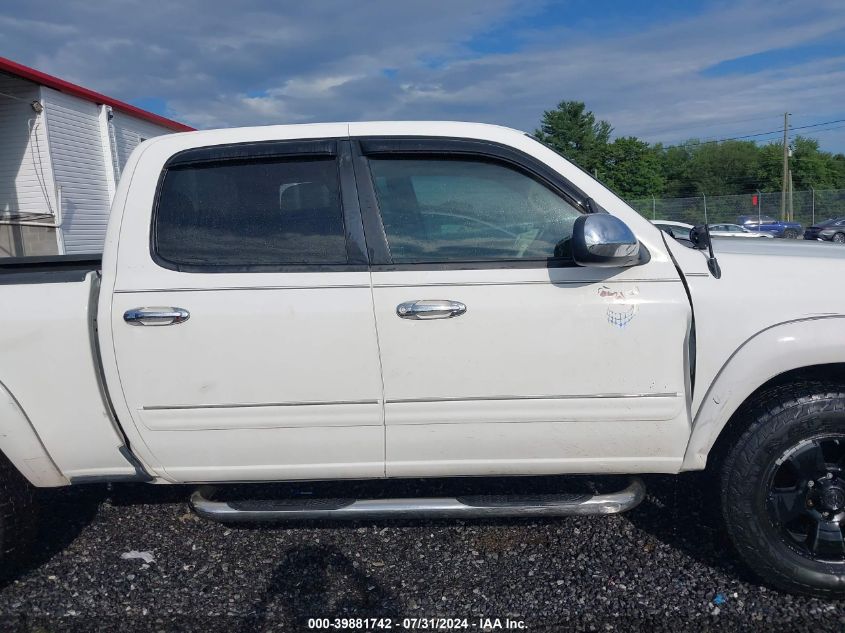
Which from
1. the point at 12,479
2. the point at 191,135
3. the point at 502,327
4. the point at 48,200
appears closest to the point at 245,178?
the point at 191,135

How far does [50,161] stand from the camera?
15.7 meters


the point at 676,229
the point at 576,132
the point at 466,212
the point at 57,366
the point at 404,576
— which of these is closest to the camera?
the point at 57,366

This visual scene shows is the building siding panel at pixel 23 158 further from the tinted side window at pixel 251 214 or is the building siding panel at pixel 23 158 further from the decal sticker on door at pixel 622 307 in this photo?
the decal sticker on door at pixel 622 307

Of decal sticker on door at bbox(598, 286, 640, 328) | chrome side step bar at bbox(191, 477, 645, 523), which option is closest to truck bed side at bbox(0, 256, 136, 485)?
chrome side step bar at bbox(191, 477, 645, 523)

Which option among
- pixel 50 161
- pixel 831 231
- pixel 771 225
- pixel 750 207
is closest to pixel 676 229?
pixel 50 161

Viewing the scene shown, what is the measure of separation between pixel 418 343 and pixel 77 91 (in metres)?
16.6

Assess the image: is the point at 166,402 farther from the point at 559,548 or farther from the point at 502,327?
the point at 559,548

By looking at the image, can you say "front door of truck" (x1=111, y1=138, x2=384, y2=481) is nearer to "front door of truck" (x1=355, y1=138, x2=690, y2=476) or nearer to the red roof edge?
"front door of truck" (x1=355, y1=138, x2=690, y2=476)

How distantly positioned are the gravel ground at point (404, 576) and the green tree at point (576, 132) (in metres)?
64.2

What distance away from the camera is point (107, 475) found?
3006 mm

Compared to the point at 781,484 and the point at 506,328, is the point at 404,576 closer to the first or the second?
the point at 506,328

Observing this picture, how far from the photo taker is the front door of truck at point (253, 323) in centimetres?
274

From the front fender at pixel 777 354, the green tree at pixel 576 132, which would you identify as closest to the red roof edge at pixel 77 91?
the front fender at pixel 777 354

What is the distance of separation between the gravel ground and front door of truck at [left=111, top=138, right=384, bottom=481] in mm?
577
